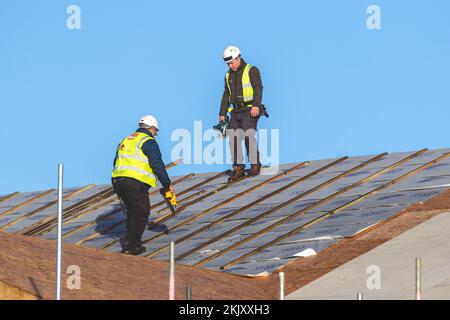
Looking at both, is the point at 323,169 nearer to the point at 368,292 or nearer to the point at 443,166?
the point at 443,166

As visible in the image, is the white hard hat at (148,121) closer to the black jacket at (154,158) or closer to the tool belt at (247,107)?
the black jacket at (154,158)

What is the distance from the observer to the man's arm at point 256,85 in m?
20.7

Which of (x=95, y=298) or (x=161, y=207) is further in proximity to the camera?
(x=161, y=207)

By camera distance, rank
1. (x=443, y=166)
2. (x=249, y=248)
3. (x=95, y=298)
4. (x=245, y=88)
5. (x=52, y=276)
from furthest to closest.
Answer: (x=245, y=88) < (x=443, y=166) < (x=249, y=248) < (x=52, y=276) < (x=95, y=298)

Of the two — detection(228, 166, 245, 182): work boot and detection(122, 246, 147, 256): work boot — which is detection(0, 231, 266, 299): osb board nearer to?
detection(122, 246, 147, 256): work boot

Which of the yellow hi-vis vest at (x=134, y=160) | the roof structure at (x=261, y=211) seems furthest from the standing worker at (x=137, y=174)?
the roof structure at (x=261, y=211)

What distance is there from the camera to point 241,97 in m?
20.8

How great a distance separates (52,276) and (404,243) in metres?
4.46

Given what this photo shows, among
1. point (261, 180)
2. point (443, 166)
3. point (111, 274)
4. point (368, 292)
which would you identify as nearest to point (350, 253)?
point (368, 292)

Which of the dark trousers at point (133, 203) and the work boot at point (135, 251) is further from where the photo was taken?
the work boot at point (135, 251)

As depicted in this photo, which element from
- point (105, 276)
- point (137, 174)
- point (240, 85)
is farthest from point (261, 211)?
point (105, 276)

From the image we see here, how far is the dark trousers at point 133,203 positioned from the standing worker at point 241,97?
167 inches
